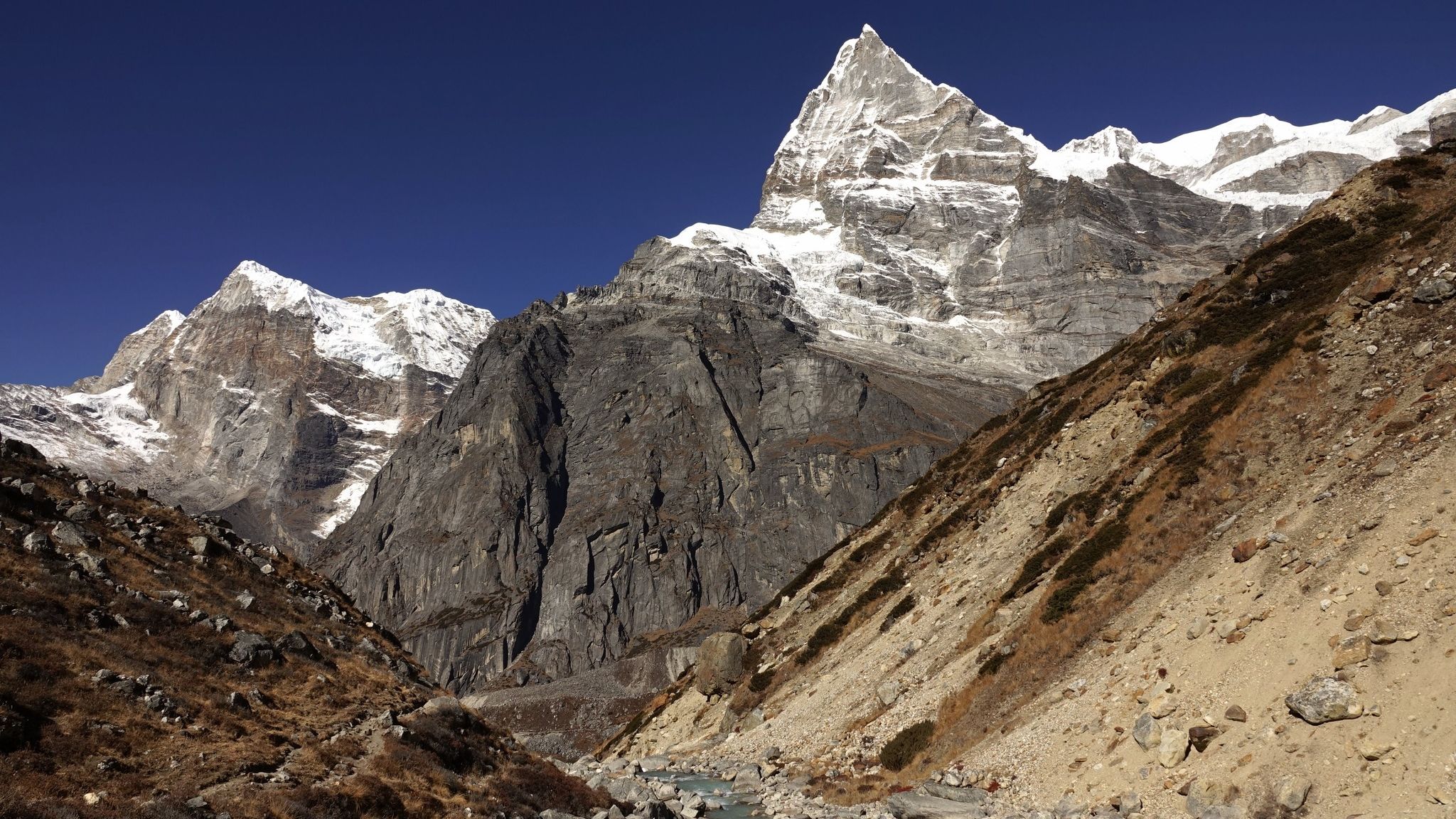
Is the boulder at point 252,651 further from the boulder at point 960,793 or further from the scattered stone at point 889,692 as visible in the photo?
the scattered stone at point 889,692

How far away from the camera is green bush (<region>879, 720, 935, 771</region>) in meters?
37.1

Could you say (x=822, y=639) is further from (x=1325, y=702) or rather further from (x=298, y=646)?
(x=1325, y=702)

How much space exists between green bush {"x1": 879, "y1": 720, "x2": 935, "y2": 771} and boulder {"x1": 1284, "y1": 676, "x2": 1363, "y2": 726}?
16971mm

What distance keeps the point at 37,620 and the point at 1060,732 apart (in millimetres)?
29758

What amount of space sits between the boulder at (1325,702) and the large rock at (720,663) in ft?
161

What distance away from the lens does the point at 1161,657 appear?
94.3 ft

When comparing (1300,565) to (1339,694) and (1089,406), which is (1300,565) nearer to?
(1339,694)

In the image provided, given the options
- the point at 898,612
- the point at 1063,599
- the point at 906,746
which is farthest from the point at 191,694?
the point at 898,612

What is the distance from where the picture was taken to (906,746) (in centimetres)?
3784

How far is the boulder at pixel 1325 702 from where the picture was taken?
70.0ft

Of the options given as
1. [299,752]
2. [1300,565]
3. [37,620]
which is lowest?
[1300,565]

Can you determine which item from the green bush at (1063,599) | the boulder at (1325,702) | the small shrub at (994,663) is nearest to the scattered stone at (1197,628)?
the boulder at (1325,702)

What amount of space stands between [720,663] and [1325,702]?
51.9m

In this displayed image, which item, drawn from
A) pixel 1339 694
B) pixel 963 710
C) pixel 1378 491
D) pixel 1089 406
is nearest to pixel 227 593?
pixel 963 710
